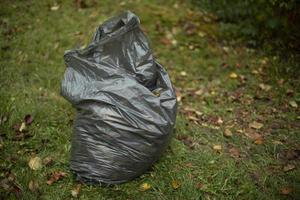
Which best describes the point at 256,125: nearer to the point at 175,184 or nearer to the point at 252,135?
the point at 252,135

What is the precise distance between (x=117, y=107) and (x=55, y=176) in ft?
2.26

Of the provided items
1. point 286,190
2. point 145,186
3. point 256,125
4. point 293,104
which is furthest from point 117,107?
point 293,104

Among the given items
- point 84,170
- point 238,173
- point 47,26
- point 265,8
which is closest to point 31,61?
point 47,26

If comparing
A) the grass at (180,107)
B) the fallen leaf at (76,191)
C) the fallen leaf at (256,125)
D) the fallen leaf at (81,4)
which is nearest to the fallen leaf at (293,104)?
the grass at (180,107)

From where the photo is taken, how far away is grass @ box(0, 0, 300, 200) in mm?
2561

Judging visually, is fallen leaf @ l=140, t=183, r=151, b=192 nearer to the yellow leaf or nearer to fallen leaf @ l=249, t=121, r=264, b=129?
the yellow leaf

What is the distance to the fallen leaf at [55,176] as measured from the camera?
8.24 feet

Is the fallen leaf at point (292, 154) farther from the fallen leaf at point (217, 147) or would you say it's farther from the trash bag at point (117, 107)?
the trash bag at point (117, 107)

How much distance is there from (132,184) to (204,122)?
1.05 meters

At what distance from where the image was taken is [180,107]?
3.46m

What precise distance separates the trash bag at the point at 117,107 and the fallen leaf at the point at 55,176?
0.40 ft

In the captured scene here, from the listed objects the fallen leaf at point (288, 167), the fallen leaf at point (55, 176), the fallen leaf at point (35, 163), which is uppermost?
the fallen leaf at point (35, 163)

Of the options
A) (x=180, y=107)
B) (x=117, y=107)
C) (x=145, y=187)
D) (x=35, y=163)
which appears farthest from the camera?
(x=180, y=107)

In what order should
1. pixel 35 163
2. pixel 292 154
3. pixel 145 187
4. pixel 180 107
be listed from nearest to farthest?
1. pixel 145 187
2. pixel 35 163
3. pixel 292 154
4. pixel 180 107
